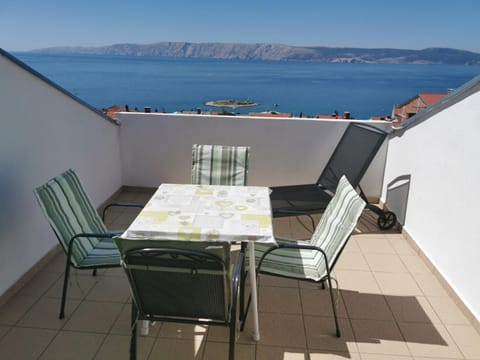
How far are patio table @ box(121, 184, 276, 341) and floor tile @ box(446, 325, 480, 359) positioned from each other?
126cm

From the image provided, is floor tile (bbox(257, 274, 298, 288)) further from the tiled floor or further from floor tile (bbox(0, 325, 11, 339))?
floor tile (bbox(0, 325, 11, 339))

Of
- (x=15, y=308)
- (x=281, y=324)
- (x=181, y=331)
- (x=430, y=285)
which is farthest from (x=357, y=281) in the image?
(x=15, y=308)

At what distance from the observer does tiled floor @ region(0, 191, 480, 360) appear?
2.22 m

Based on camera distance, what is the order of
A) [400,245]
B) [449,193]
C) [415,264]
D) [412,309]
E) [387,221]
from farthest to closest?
[387,221] < [400,245] < [415,264] < [449,193] < [412,309]

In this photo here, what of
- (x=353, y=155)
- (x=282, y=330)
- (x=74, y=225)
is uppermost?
(x=353, y=155)

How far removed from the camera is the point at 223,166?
3.39m

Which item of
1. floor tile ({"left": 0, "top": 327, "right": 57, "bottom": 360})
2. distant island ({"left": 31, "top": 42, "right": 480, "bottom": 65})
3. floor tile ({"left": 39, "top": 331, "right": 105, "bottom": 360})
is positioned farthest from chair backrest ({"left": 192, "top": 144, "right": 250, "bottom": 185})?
distant island ({"left": 31, "top": 42, "right": 480, "bottom": 65})

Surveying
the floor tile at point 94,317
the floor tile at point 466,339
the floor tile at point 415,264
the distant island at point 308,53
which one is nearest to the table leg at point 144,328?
the floor tile at point 94,317

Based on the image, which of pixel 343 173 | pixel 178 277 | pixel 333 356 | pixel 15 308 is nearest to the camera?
pixel 178 277

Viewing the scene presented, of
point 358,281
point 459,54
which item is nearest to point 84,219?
point 358,281

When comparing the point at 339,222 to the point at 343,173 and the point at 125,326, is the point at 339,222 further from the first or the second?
the point at 343,173

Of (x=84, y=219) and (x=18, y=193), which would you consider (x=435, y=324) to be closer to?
(x=84, y=219)

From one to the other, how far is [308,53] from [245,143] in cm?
12861

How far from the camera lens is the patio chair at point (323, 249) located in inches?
88.6
